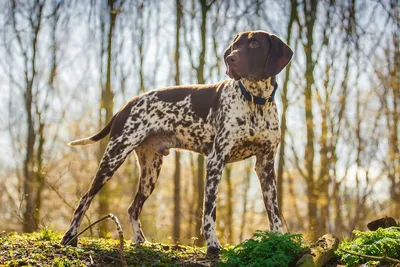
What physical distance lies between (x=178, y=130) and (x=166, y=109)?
30cm

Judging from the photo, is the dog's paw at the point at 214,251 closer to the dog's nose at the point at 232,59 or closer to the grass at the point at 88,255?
the grass at the point at 88,255

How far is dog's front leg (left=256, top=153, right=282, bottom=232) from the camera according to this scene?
5.82 metres

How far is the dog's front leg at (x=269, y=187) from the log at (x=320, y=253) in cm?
72

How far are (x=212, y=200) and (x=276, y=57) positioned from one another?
1.65 m

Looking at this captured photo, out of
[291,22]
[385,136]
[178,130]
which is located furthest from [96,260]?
[385,136]

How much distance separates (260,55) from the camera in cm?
543

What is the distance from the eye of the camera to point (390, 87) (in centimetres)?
1420

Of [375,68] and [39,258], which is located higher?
[375,68]

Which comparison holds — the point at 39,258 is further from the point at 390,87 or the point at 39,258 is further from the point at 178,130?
the point at 390,87

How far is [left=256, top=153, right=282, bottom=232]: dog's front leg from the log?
28.5 inches

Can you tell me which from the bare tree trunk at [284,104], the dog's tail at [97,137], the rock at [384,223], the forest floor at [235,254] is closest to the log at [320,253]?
the forest floor at [235,254]

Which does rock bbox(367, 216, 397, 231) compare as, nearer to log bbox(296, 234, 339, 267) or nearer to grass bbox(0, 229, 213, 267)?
log bbox(296, 234, 339, 267)

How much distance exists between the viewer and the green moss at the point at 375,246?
179 inches

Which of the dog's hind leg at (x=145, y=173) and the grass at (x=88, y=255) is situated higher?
the dog's hind leg at (x=145, y=173)
